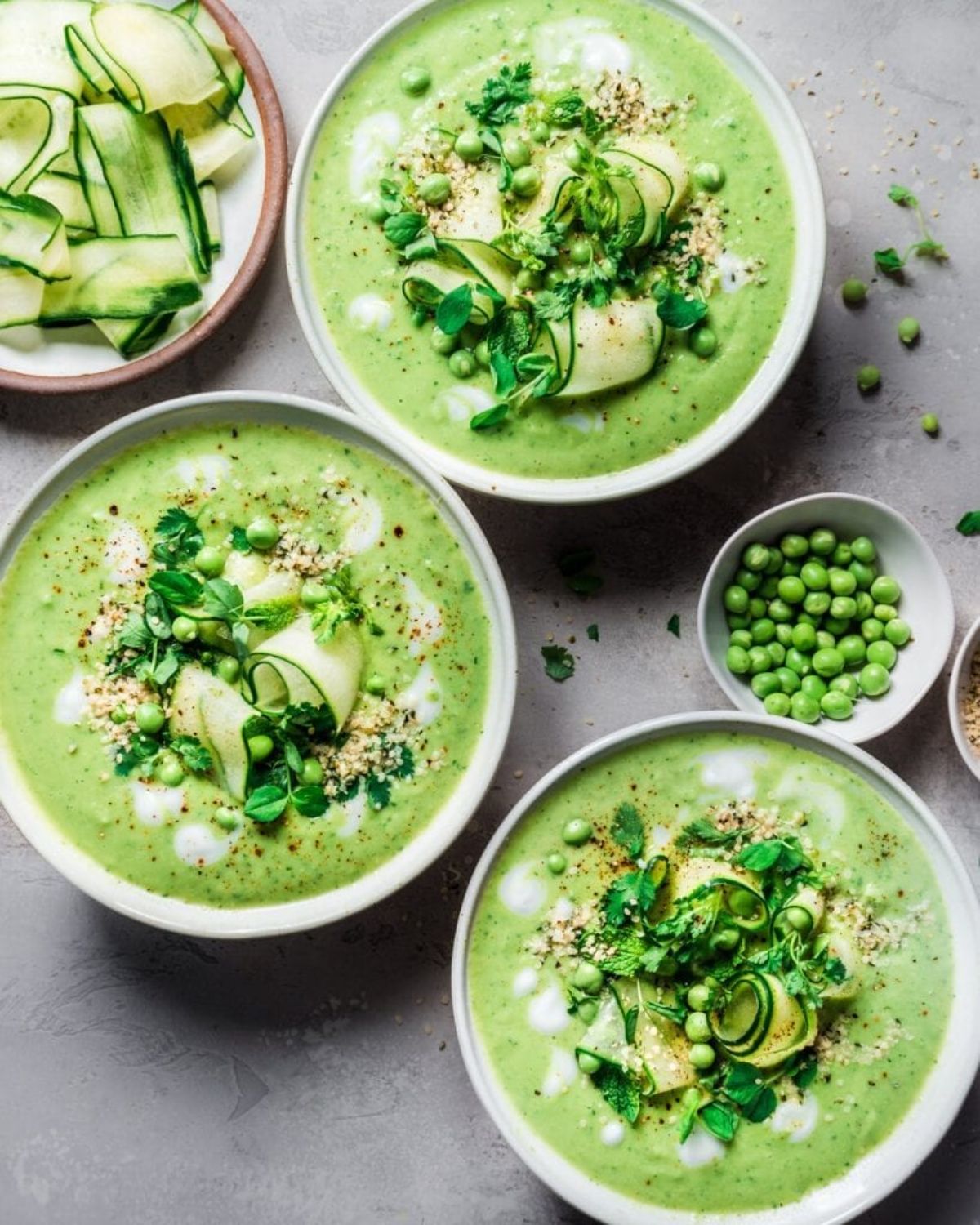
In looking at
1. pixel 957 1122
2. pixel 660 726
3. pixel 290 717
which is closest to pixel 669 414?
pixel 660 726

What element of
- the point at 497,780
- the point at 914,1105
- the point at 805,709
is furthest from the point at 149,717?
the point at 914,1105

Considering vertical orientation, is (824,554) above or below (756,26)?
below

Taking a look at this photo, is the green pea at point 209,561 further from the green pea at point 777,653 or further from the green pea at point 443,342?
the green pea at point 777,653

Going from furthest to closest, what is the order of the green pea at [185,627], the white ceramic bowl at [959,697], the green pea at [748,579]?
1. the green pea at [748,579]
2. the white ceramic bowl at [959,697]
3. the green pea at [185,627]

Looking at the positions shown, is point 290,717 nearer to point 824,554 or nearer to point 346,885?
point 346,885

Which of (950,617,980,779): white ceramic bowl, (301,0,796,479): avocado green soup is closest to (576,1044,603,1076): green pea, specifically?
(950,617,980,779): white ceramic bowl

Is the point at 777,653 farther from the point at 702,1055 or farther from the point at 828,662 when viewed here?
the point at 702,1055

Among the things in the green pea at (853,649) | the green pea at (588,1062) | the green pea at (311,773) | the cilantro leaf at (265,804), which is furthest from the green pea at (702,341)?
the green pea at (588,1062)
